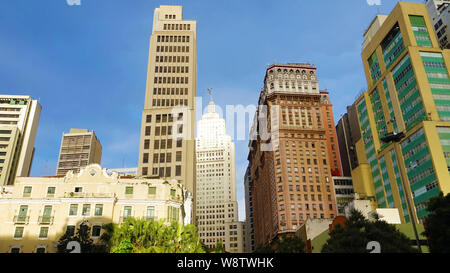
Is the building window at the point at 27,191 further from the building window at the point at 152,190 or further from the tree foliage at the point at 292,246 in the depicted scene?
the tree foliage at the point at 292,246

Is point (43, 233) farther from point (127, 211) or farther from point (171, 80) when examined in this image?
point (171, 80)

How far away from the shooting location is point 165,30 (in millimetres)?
120000

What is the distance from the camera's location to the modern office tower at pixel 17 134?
144500 millimetres

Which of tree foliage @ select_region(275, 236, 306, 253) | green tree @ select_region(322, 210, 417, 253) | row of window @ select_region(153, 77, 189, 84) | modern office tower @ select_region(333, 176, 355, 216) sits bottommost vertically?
green tree @ select_region(322, 210, 417, 253)

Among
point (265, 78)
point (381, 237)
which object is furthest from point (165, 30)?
point (381, 237)

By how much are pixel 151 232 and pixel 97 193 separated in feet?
65.5

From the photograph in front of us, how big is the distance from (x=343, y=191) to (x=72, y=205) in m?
108

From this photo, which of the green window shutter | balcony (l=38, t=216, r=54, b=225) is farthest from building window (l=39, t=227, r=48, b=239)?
the green window shutter

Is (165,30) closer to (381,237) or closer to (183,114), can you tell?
(183,114)

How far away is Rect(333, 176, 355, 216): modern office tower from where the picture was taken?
135 meters

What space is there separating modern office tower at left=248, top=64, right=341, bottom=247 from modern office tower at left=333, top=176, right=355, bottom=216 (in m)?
6.47

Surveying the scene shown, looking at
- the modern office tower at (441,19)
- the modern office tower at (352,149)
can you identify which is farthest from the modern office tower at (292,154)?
the modern office tower at (441,19)

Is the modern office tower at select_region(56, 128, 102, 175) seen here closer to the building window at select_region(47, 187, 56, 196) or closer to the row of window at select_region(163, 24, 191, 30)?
the row of window at select_region(163, 24, 191, 30)

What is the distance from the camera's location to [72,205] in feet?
181
